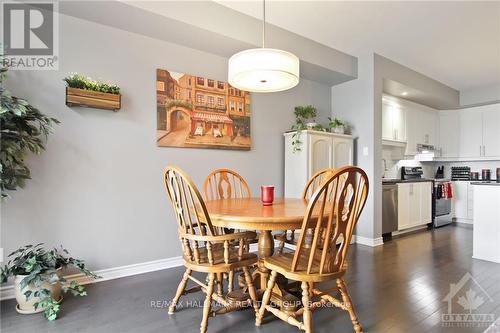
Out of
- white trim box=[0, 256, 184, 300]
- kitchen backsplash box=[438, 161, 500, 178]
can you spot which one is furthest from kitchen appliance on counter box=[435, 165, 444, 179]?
white trim box=[0, 256, 184, 300]

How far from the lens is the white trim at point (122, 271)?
7.22 ft

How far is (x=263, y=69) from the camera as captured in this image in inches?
72.8

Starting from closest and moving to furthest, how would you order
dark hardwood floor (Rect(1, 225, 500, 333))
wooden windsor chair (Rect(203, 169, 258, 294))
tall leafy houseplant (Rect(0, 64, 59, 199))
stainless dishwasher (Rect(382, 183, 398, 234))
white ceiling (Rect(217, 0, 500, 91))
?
dark hardwood floor (Rect(1, 225, 500, 333))
tall leafy houseplant (Rect(0, 64, 59, 199))
wooden windsor chair (Rect(203, 169, 258, 294))
white ceiling (Rect(217, 0, 500, 91))
stainless dishwasher (Rect(382, 183, 398, 234))

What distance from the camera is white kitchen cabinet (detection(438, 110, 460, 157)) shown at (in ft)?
19.3

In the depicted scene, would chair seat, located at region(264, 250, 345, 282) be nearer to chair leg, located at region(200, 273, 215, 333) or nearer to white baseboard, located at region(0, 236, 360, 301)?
chair leg, located at region(200, 273, 215, 333)

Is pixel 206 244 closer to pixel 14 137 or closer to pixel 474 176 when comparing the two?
pixel 14 137

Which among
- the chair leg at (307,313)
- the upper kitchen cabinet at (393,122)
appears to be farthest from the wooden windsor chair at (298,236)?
the upper kitchen cabinet at (393,122)

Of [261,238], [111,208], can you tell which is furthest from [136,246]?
[261,238]

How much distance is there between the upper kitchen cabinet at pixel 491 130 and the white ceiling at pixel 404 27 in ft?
4.81

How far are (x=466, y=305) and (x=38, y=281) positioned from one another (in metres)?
2.99

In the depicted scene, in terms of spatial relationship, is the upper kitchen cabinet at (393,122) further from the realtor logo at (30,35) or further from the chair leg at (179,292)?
the realtor logo at (30,35)

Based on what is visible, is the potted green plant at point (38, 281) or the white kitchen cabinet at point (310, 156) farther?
the white kitchen cabinet at point (310, 156)

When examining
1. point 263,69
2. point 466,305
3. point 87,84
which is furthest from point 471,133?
point 87,84

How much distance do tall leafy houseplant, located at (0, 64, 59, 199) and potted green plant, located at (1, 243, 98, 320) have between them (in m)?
0.50
